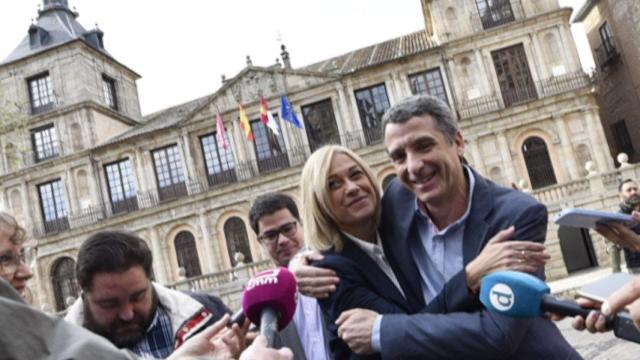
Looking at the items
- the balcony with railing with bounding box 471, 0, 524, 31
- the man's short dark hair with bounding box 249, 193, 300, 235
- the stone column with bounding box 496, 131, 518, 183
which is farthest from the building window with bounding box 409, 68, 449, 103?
the man's short dark hair with bounding box 249, 193, 300, 235

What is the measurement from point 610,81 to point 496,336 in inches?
1195

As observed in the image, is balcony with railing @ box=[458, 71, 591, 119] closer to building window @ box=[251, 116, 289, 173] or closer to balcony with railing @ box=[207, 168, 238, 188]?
building window @ box=[251, 116, 289, 173]

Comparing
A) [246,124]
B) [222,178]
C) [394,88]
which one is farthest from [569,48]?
[222,178]

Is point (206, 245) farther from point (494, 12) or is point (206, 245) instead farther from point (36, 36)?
point (494, 12)

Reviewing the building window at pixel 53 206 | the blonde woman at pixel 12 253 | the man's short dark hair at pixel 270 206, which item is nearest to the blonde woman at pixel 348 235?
the man's short dark hair at pixel 270 206

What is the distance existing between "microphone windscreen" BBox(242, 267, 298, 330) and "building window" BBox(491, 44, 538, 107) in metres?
24.6

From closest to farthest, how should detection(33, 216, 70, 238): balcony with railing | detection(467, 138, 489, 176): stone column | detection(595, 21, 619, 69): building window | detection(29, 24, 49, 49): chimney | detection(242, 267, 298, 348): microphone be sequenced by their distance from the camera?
detection(242, 267, 298, 348): microphone, detection(467, 138, 489, 176): stone column, detection(595, 21, 619, 69): building window, detection(33, 216, 70, 238): balcony with railing, detection(29, 24, 49, 49): chimney

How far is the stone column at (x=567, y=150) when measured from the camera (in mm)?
22953

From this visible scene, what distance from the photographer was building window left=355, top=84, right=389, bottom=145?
2602cm

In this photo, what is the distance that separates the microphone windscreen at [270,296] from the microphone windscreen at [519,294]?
640 millimetres

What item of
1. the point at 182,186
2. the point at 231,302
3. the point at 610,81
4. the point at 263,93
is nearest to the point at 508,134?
the point at 610,81

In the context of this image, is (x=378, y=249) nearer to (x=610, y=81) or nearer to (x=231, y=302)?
(x=231, y=302)

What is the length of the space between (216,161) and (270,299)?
86.6ft

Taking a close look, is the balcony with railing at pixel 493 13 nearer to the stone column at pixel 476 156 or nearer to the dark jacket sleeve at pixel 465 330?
the stone column at pixel 476 156
